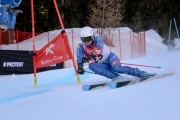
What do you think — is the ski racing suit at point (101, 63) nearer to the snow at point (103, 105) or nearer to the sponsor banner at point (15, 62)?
the snow at point (103, 105)

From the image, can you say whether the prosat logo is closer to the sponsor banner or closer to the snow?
the sponsor banner

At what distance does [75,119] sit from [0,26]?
16.3 metres

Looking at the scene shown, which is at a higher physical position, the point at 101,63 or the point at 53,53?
the point at 53,53

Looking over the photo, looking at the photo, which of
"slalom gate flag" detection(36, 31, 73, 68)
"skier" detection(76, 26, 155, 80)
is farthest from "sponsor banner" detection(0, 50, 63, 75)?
"skier" detection(76, 26, 155, 80)

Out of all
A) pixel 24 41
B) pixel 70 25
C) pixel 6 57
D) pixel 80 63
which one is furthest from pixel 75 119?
pixel 70 25

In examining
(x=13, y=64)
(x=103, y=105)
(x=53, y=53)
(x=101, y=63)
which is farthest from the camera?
(x=13, y=64)

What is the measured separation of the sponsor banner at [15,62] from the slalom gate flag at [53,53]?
540 centimetres

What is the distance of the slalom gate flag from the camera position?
10.5 meters

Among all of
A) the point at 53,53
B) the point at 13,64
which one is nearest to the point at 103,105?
the point at 53,53

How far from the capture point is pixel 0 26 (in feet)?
67.6

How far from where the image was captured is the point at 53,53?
413 inches

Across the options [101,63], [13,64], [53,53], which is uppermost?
[53,53]

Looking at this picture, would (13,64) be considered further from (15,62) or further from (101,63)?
(101,63)

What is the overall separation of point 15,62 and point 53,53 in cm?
565
